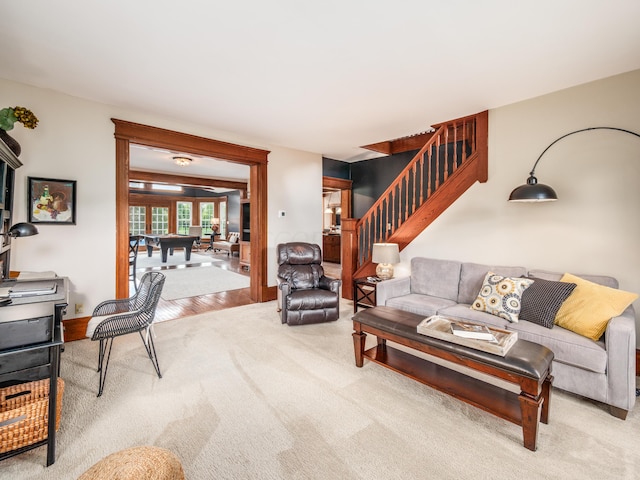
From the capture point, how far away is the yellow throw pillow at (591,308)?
2.27 meters

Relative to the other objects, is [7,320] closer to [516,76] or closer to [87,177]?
[87,177]

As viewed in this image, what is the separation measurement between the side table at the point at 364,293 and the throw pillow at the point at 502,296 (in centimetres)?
149

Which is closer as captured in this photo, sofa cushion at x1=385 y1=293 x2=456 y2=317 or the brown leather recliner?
sofa cushion at x1=385 y1=293 x2=456 y2=317

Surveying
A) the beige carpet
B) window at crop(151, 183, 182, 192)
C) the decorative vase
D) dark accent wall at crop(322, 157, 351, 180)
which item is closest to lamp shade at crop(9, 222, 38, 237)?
the decorative vase

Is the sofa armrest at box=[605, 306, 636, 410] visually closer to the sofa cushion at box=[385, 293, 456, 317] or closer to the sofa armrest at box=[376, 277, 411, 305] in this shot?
the sofa cushion at box=[385, 293, 456, 317]

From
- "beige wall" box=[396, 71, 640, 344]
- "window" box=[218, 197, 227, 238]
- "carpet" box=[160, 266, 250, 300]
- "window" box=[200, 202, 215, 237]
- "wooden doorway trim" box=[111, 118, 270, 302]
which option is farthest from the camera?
"window" box=[200, 202, 215, 237]

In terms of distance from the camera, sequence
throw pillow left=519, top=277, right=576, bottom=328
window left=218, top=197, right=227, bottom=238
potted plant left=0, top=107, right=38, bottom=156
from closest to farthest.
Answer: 1. potted plant left=0, top=107, right=38, bottom=156
2. throw pillow left=519, top=277, right=576, bottom=328
3. window left=218, top=197, right=227, bottom=238

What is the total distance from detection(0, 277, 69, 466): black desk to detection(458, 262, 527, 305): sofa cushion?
140 inches

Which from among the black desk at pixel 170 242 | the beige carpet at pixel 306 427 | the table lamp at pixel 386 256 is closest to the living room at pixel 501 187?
the beige carpet at pixel 306 427

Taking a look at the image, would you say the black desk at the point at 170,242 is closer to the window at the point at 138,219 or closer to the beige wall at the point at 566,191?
the window at the point at 138,219

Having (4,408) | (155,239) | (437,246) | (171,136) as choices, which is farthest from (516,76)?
(155,239)

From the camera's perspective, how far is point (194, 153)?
439 centimetres

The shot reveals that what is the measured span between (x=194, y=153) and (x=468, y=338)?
4165 mm

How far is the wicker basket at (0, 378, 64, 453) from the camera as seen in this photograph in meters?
1.59
